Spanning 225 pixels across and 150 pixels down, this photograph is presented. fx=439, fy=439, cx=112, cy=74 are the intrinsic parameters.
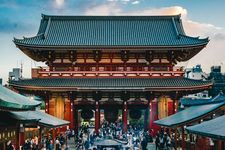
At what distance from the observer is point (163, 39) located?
5659 cm

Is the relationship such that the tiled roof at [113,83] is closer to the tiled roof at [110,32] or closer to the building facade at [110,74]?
the building facade at [110,74]

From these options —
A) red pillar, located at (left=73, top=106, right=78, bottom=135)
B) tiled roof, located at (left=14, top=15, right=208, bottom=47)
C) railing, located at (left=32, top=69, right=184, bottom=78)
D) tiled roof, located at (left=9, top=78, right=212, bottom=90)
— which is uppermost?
tiled roof, located at (left=14, top=15, right=208, bottom=47)

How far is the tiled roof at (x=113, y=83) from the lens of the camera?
50.0 m

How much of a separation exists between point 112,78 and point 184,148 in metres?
18.4

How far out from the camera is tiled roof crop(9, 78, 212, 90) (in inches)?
1970

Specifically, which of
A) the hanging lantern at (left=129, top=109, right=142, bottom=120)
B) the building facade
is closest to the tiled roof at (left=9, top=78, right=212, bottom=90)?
the building facade

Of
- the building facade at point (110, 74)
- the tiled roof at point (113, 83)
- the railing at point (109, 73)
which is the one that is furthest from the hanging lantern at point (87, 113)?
the railing at point (109, 73)

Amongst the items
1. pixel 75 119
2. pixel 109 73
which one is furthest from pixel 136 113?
pixel 75 119

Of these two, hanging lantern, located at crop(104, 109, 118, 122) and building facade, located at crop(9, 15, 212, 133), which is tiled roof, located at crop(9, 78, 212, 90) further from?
hanging lantern, located at crop(104, 109, 118, 122)

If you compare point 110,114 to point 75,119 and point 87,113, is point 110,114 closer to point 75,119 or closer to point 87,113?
point 87,113

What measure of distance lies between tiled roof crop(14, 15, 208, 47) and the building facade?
128 mm

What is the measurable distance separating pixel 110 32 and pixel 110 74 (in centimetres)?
829

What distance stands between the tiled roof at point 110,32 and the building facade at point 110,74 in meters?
0.13

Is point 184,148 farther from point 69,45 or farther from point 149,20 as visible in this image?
point 149,20
